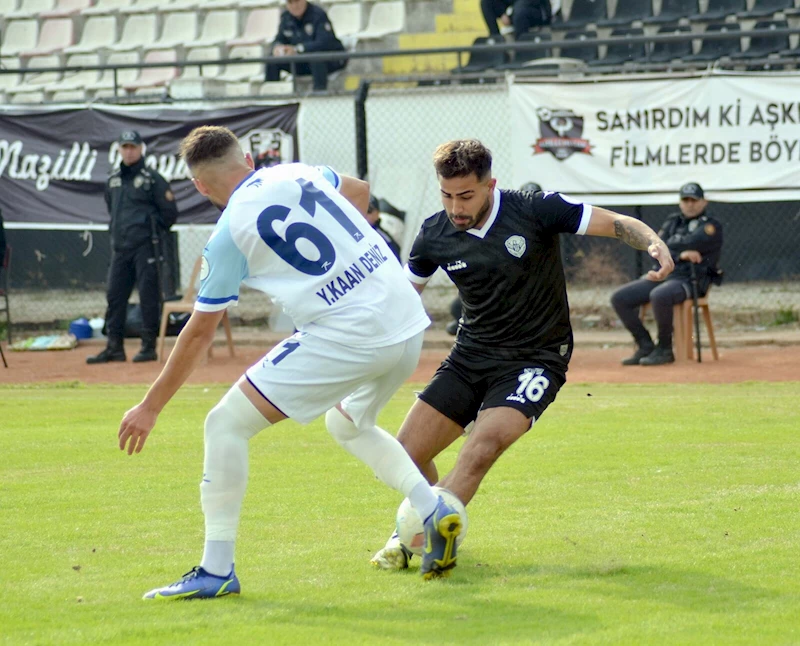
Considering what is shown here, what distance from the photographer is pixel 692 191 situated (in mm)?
13289

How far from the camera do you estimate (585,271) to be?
53.9ft

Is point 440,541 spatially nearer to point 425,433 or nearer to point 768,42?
point 425,433

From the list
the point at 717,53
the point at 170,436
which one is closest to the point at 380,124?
the point at 717,53

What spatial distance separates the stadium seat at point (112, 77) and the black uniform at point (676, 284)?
1088 centimetres

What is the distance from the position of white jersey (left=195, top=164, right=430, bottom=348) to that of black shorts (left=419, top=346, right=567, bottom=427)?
0.81m

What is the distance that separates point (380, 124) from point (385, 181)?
2.49 feet

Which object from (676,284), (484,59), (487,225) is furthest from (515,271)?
(484,59)

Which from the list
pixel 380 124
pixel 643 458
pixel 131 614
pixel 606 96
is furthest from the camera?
pixel 380 124

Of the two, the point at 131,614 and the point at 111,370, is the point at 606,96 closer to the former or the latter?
the point at 111,370

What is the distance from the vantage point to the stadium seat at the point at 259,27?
68.9 feet

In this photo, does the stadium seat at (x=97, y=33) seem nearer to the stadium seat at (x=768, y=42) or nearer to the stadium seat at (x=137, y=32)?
the stadium seat at (x=137, y=32)

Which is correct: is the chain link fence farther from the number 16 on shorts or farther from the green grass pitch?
the number 16 on shorts

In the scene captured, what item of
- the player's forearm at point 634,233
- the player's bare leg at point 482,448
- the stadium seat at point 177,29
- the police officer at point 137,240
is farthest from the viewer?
the stadium seat at point 177,29

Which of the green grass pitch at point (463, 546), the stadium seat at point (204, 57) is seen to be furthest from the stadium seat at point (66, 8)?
the green grass pitch at point (463, 546)
